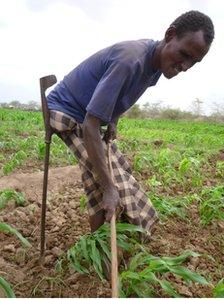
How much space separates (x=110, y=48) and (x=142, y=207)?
94 cm

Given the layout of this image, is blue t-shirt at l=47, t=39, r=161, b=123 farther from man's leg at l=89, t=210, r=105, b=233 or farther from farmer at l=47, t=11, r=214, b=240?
man's leg at l=89, t=210, r=105, b=233

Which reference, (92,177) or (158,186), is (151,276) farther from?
(158,186)

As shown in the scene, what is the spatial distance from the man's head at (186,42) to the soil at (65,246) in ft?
3.58

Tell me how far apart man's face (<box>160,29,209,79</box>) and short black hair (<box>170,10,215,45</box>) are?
0.07 ft

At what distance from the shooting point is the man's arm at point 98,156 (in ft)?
7.27

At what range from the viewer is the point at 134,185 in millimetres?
2834

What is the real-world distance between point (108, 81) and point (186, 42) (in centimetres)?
41

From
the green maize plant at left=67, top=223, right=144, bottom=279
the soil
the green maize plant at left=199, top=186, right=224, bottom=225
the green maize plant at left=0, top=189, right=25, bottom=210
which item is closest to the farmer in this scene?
the green maize plant at left=67, top=223, right=144, bottom=279

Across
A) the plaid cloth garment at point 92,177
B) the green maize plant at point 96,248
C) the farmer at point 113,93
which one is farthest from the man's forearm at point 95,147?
the green maize plant at point 96,248

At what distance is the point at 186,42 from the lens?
2.25 meters

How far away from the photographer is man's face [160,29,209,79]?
2256 mm

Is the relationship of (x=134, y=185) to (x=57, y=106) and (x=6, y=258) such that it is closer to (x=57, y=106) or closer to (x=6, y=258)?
(x=57, y=106)

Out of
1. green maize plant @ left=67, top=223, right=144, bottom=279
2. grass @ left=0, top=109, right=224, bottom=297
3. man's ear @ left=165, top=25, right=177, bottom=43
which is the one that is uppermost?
man's ear @ left=165, top=25, right=177, bottom=43

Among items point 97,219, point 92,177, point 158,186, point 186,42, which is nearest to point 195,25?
point 186,42
